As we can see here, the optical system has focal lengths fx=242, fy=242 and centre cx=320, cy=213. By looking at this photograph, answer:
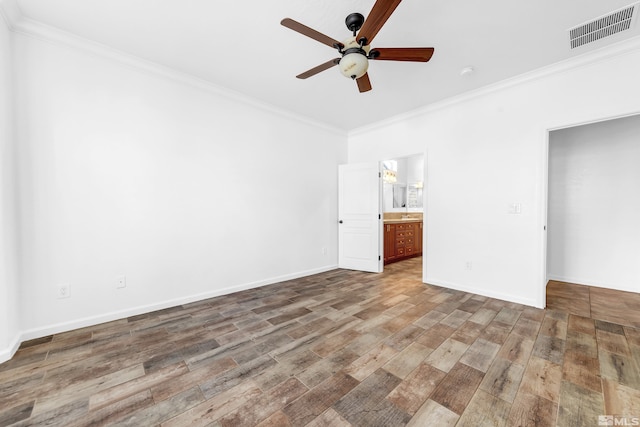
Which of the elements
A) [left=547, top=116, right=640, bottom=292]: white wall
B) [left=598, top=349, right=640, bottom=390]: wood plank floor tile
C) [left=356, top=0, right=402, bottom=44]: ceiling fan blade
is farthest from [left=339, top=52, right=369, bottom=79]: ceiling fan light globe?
[left=547, top=116, right=640, bottom=292]: white wall

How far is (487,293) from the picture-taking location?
327 centimetres

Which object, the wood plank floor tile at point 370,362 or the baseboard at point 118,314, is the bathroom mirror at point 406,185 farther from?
the wood plank floor tile at point 370,362

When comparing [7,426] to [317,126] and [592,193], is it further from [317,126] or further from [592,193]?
[592,193]

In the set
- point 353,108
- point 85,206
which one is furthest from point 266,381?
point 353,108

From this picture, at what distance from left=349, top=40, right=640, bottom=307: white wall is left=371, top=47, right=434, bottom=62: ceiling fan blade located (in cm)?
189

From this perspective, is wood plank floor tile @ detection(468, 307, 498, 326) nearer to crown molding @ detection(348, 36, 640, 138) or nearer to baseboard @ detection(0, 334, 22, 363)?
crown molding @ detection(348, 36, 640, 138)

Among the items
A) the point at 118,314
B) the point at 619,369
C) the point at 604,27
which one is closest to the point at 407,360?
the point at 619,369

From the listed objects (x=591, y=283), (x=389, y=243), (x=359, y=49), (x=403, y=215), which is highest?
(x=359, y=49)

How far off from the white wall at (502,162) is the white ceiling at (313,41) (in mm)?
268

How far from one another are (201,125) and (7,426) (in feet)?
9.68

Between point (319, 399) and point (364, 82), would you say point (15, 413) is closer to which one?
point (319, 399)

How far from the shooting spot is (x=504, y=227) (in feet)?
10.4

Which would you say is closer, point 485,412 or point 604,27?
point 485,412

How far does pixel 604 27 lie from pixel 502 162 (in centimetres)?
142
